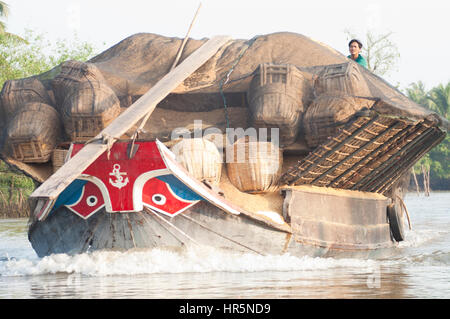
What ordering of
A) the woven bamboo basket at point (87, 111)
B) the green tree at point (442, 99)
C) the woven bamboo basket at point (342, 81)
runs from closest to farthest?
the woven bamboo basket at point (87, 111) < the woven bamboo basket at point (342, 81) < the green tree at point (442, 99)

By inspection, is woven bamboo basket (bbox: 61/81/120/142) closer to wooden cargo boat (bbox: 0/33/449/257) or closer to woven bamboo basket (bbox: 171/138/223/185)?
wooden cargo boat (bbox: 0/33/449/257)

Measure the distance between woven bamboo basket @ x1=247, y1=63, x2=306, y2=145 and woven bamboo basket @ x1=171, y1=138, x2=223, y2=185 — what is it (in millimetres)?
636

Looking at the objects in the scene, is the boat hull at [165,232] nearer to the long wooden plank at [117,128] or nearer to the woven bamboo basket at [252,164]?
the woven bamboo basket at [252,164]

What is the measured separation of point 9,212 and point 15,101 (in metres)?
14.4

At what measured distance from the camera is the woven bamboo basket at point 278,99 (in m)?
6.97

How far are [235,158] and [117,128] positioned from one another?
1.30 metres

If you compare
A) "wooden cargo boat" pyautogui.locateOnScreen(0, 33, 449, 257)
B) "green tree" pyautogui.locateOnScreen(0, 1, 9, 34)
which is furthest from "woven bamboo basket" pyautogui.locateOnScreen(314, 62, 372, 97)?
"green tree" pyautogui.locateOnScreen(0, 1, 9, 34)

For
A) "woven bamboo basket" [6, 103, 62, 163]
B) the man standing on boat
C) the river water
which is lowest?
the river water

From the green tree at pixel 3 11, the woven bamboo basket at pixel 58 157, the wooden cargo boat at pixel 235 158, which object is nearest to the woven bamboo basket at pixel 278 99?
the wooden cargo boat at pixel 235 158

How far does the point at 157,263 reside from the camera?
6.46 m

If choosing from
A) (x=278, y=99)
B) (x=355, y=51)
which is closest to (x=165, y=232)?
(x=278, y=99)

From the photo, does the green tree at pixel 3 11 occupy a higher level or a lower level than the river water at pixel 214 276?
higher

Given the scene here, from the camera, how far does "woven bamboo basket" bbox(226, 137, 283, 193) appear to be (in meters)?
6.90

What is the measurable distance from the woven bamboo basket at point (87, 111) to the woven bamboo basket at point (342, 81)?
2173mm
